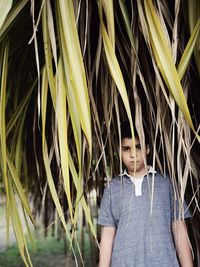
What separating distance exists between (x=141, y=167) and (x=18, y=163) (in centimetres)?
47

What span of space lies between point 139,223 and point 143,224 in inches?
0.6

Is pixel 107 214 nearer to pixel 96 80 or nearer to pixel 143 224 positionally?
pixel 143 224

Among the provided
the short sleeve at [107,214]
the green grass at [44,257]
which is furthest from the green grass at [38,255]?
the short sleeve at [107,214]

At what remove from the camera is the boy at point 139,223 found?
2.03m

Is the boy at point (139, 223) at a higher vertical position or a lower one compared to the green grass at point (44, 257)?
higher

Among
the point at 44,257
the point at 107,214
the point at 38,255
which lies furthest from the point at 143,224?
the point at 38,255

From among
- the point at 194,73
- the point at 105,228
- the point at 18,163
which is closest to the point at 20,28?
the point at 18,163

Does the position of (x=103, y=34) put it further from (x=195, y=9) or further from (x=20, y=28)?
(x=20, y=28)

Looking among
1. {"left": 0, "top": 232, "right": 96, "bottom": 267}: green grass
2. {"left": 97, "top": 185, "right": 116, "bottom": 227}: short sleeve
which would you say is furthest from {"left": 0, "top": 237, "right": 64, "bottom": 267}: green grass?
{"left": 97, "top": 185, "right": 116, "bottom": 227}: short sleeve

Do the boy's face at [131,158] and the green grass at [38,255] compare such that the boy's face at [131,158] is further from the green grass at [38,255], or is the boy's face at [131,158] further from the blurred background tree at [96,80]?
the green grass at [38,255]

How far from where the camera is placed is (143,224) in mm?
2043

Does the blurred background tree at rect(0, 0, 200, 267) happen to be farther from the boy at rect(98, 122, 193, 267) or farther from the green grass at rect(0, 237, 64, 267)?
the green grass at rect(0, 237, 64, 267)

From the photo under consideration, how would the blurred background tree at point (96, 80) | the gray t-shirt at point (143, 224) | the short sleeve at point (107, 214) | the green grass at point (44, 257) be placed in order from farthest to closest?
the green grass at point (44, 257), the short sleeve at point (107, 214), the gray t-shirt at point (143, 224), the blurred background tree at point (96, 80)

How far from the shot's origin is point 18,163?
221 cm
